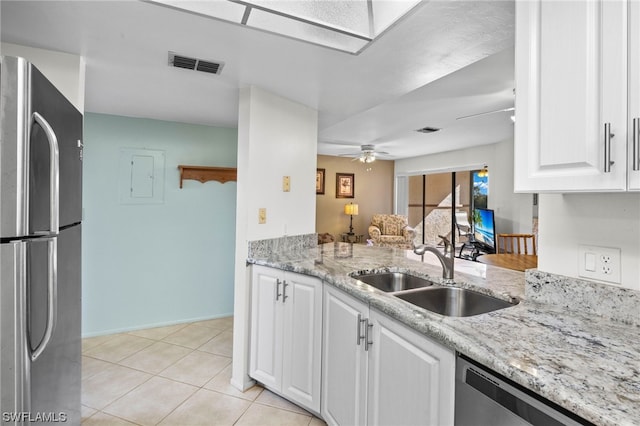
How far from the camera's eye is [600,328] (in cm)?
111

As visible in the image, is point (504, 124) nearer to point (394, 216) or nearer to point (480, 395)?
point (394, 216)

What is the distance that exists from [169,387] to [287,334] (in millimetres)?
1007

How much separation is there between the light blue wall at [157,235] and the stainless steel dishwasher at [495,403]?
10.4 ft

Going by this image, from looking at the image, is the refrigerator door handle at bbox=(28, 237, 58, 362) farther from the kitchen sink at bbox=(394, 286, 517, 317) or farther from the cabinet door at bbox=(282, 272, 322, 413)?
the kitchen sink at bbox=(394, 286, 517, 317)

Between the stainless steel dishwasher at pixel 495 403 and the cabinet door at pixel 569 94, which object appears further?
the cabinet door at pixel 569 94

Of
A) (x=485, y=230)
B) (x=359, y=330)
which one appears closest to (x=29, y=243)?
(x=359, y=330)

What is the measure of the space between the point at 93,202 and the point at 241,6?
101 inches

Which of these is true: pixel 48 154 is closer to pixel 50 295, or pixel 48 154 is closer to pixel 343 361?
pixel 50 295

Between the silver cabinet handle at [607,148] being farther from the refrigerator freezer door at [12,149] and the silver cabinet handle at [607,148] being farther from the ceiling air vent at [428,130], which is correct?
the ceiling air vent at [428,130]

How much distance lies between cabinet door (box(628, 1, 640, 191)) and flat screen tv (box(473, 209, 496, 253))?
4.67 metres

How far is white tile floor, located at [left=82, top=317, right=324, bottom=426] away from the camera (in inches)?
82.1

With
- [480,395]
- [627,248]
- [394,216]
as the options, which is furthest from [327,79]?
[394,216]

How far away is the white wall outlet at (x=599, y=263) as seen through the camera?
117cm

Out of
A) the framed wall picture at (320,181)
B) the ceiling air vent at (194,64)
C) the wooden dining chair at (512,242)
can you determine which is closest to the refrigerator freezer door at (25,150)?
the ceiling air vent at (194,64)
